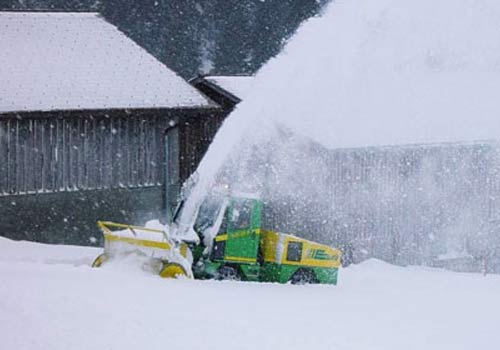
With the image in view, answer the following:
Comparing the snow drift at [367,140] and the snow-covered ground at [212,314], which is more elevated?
the snow drift at [367,140]

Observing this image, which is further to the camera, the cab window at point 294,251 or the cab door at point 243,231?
the cab window at point 294,251

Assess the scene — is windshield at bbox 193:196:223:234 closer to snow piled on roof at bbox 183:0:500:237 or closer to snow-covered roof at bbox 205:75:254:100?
snow piled on roof at bbox 183:0:500:237

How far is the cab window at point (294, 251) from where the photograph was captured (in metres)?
15.7

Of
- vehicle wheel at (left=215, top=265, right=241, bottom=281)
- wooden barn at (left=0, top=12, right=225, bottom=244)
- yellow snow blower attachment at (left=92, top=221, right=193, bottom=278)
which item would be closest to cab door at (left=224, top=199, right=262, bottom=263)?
vehicle wheel at (left=215, top=265, right=241, bottom=281)

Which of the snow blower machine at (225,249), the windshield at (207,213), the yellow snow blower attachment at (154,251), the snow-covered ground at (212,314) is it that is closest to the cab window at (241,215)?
the snow blower machine at (225,249)

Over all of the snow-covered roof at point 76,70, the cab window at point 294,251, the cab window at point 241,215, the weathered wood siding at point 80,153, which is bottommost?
the cab window at point 294,251

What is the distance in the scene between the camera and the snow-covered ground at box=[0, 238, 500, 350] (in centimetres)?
950

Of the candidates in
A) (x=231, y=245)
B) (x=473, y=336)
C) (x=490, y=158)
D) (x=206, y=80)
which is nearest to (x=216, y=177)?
(x=231, y=245)

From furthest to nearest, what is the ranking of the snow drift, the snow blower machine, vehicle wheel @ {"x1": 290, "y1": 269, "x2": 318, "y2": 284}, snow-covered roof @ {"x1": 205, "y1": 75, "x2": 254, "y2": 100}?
snow-covered roof @ {"x1": 205, "y1": 75, "x2": 254, "y2": 100}, the snow drift, vehicle wheel @ {"x1": 290, "y1": 269, "x2": 318, "y2": 284}, the snow blower machine

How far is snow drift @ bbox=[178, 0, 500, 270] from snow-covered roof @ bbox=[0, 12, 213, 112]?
2.37 metres

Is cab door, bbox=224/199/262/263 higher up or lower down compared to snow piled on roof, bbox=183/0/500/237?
lower down

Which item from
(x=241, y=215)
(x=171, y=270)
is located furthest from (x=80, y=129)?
(x=171, y=270)

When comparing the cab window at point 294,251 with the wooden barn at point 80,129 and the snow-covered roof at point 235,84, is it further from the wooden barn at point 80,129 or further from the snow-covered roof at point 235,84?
the snow-covered roof at point 235,84

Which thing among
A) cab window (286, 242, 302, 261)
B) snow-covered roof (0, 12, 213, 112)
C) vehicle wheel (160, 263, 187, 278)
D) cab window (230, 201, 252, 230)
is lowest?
vehicle wheel (160, 263, 187, 278)
